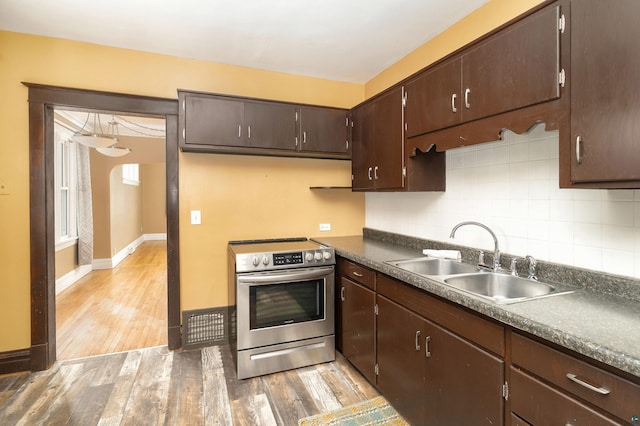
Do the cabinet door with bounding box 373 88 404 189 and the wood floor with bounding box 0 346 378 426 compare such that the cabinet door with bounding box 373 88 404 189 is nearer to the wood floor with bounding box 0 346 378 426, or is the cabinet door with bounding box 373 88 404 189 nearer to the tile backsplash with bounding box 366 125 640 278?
the tile backsplash with bounding box 366 125 640 278

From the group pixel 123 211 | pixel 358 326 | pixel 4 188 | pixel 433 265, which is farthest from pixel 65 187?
pixel 433 265

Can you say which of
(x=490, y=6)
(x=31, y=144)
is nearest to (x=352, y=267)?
(x=490, y=6)

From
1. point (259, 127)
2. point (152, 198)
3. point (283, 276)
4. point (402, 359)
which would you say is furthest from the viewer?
point (152, 198)

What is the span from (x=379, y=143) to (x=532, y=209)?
1.24 metres

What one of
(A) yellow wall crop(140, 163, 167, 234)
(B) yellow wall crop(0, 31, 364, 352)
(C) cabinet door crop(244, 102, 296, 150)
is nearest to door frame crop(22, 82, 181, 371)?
(B) yellow wall crop(0, 31, 364, 352)

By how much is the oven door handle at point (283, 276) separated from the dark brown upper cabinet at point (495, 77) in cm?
130

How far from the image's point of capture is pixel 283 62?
3080 millimetres

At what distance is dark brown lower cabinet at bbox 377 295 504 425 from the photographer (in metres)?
1.40

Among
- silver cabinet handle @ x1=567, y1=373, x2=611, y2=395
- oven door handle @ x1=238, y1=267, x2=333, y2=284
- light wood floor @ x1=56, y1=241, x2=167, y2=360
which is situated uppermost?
oven door handle @ x1=238, y1=267, x2=333, y2=284

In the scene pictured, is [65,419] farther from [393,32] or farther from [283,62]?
[393,32]

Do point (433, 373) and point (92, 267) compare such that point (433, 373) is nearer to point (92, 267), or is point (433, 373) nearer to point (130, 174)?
point (92, 267)

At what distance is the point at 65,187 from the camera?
204 inches

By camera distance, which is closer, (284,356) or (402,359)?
(402,359)

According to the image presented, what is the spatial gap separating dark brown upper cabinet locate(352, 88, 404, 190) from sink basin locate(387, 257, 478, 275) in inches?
22.5
